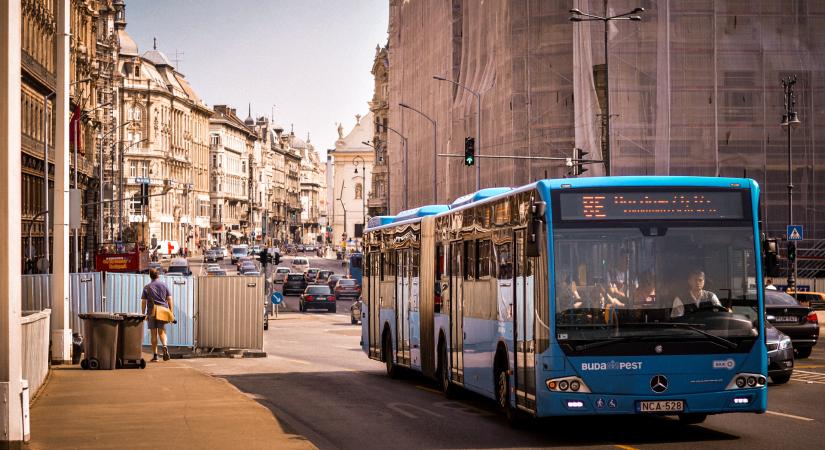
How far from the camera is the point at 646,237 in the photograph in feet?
47.1

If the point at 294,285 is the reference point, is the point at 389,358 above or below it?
below

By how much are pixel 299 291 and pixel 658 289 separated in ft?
246

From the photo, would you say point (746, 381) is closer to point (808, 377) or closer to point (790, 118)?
point (808, 377)

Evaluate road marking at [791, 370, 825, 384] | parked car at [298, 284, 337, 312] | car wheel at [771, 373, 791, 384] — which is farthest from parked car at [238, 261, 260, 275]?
car wheel at [771, 373, 791, 384]

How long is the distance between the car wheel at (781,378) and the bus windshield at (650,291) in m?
8.10

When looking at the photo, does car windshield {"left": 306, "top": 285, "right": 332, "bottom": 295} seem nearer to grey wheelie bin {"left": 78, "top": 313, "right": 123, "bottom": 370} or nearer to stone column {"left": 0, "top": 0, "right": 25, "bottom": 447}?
grey wheelie bin {"left": 78, "top": 313, "right": 123, "bottom": 370}

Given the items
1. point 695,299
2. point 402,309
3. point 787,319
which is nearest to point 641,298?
point 695,299

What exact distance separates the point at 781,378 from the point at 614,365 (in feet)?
29.3

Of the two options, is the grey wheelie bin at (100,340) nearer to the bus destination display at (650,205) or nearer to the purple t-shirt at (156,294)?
the purple t-shirt at (156,294)

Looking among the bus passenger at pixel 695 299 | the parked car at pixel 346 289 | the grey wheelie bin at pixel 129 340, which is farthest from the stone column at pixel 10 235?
the parked car at pixel 346 289

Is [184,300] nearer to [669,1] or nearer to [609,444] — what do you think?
[609,444]

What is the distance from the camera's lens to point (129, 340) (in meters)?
24.3

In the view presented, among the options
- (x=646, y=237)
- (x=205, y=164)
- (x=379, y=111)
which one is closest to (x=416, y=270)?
(x=646, y=237)

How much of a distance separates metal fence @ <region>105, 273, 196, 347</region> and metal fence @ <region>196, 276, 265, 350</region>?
402 mm
